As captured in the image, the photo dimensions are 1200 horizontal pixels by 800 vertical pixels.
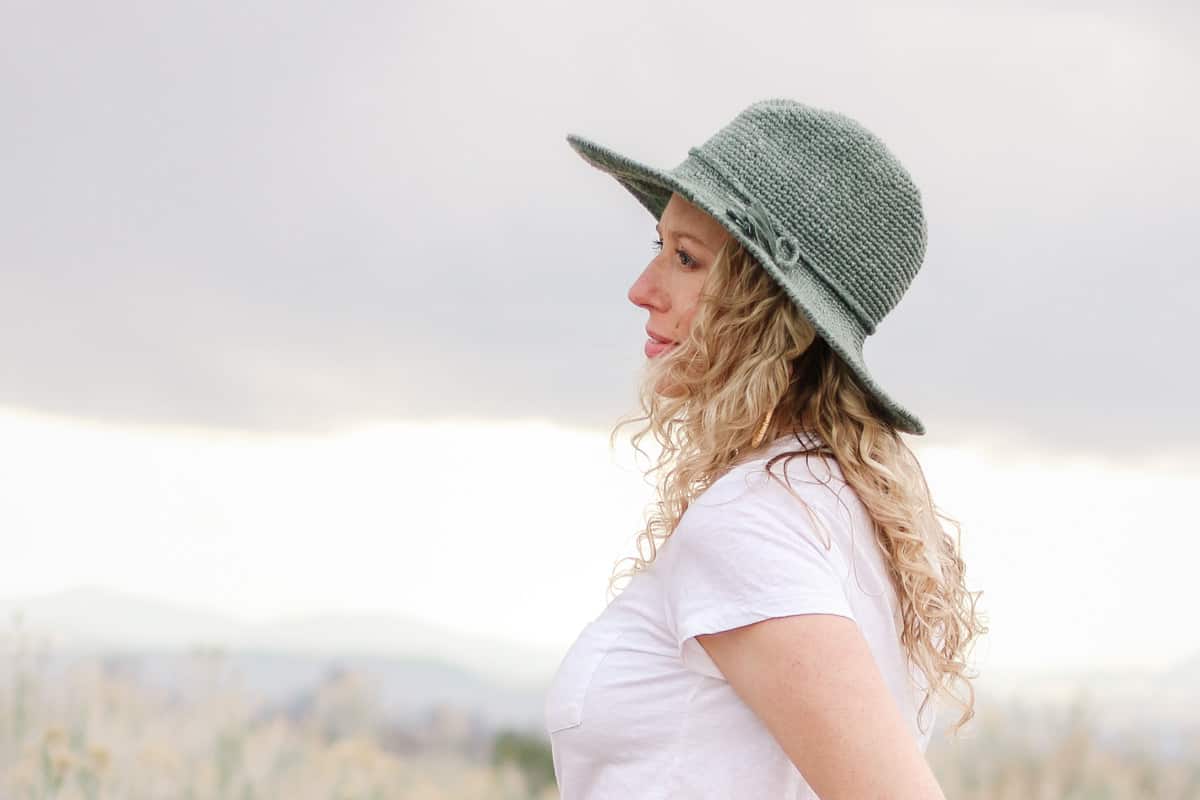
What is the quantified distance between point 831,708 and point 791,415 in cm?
39

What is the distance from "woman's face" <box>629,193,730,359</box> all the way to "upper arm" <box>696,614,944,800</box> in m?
0.44

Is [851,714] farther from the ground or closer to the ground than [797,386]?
closer to the ground

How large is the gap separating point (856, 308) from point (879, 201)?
13 centimetres

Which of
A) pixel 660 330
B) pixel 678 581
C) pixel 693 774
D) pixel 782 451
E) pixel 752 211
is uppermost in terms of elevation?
pixel 752 211

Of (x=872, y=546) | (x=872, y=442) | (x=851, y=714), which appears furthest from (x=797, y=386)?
(x=851, y=714)

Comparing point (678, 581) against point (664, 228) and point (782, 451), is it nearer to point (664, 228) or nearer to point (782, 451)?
point (782, 451)

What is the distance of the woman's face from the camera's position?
1491 mm

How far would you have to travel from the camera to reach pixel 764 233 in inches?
55.5

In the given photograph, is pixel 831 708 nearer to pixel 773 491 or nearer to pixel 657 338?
pixel 773 491

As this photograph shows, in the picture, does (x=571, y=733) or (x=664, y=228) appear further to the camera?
(x=664, y=228)

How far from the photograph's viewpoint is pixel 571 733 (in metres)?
1.38

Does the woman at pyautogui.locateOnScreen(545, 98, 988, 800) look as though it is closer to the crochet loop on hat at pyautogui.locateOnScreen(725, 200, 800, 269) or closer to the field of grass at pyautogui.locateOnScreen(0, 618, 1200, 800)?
the crochet loop on hat at pyautogui.locateOnScreen(725, 200, 800, 269)

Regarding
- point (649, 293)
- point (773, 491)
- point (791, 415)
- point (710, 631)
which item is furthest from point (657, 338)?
point (710, 631)

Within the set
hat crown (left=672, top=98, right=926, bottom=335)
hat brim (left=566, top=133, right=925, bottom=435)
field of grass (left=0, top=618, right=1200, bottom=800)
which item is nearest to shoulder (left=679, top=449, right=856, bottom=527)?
hat brim (left=566, top=133, right=925, bottom=435)
